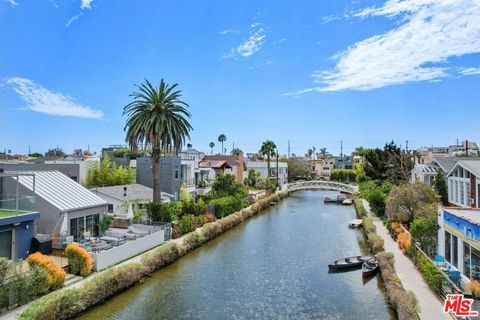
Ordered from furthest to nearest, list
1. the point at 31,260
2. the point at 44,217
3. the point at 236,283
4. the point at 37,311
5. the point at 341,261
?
1. the point at 341,261
2. the point at 44,217
3. the point at 236,283
4. the point at 31,260
5. the point at 37,311

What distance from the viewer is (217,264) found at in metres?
26.7

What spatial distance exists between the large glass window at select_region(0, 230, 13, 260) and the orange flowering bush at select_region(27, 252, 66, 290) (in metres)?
2.71

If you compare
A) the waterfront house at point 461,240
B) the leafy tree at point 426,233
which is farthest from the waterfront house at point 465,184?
the waterfront house at point 461,240

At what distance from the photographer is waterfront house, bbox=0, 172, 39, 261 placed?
1977 cm

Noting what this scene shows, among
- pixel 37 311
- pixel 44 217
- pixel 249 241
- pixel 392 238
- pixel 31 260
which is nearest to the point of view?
pixel 37 311

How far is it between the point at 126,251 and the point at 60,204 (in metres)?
5.41

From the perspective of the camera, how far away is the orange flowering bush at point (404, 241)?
86.4ft

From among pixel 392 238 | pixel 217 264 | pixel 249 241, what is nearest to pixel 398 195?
pixel 392 238

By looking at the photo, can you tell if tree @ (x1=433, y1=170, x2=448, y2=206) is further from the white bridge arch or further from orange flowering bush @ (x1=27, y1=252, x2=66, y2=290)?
the white bridge arch

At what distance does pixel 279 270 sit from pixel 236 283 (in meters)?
4.22

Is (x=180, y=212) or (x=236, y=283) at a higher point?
(x=180, y=212)

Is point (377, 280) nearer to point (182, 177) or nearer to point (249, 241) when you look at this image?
point (249, 241)

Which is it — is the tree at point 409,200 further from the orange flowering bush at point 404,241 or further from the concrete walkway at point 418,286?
the concrete walkway at point 418,286

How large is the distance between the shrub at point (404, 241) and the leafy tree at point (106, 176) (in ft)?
104
